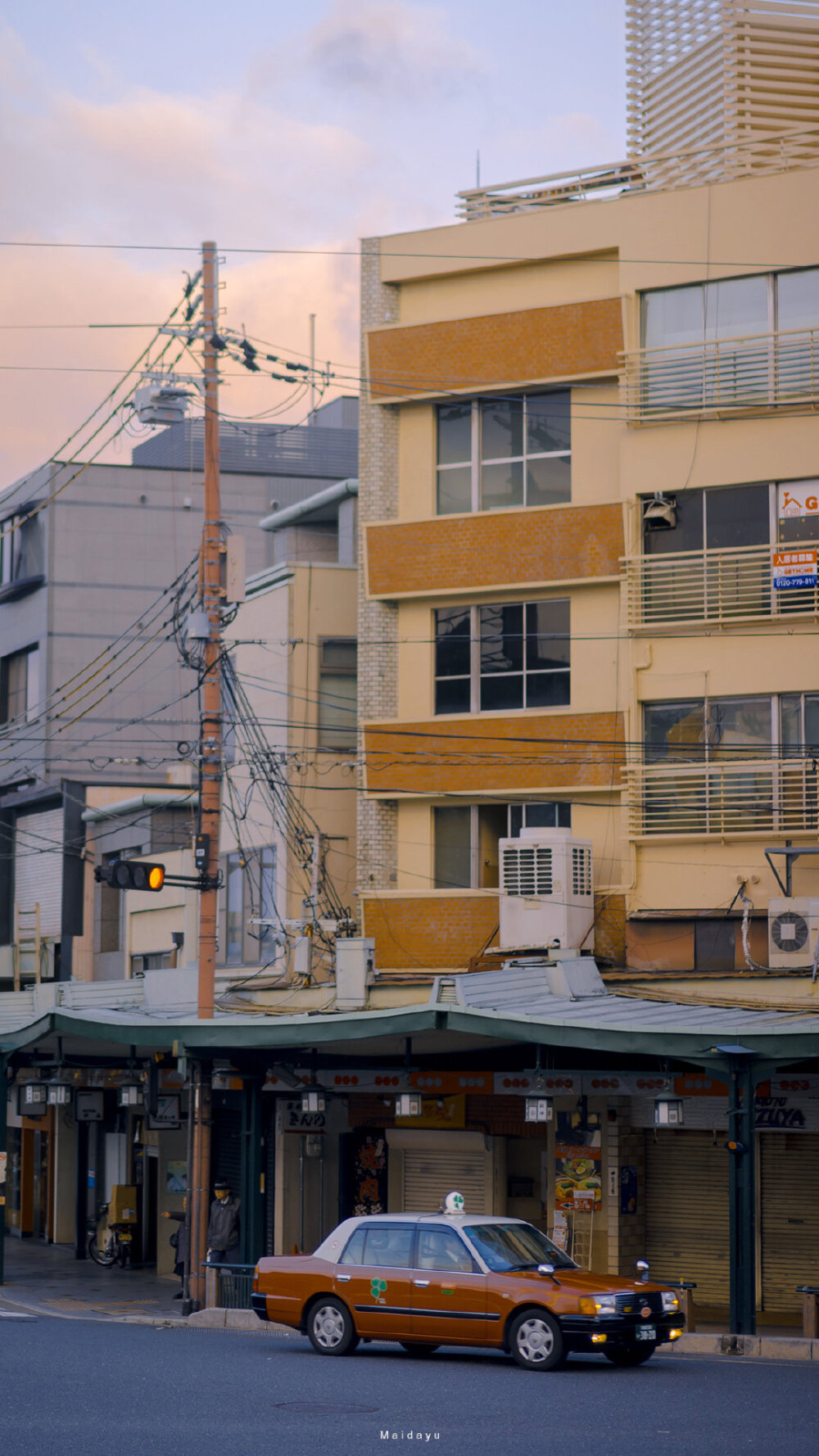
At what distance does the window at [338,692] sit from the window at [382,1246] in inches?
662

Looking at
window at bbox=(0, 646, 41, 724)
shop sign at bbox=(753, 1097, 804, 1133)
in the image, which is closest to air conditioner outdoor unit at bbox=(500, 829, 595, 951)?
shop sign at bbox=(753, 1097, 804, 1133)

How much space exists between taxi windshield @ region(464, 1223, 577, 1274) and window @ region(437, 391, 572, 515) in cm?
1506

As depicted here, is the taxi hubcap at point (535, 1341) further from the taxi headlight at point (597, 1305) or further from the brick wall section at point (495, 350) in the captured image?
the brick wall section at point (495, 350)

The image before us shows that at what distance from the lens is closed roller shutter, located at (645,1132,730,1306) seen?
85.6 feet

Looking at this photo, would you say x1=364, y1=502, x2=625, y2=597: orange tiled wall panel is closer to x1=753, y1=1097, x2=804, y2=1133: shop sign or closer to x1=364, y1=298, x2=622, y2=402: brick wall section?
x1=364, y1=298, x2=622, y2=402: brick wall section

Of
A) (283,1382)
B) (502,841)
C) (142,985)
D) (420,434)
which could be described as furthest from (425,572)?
(283,1382)

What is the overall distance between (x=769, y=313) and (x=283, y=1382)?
19350 millimetres

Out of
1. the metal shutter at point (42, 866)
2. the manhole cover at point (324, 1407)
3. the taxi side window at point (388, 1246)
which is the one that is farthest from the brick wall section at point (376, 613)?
the manhole cover at point (324, 1407)

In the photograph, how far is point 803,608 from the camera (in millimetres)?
28359

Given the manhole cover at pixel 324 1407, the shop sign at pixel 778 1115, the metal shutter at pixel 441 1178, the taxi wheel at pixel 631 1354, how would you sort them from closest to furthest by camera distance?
the manhole cover at pixel 324 1407 → the taxi wheel at pixel 631 1354 → the shop sign at pixel 778 1115 → the metal shutter at pixel 441 1178

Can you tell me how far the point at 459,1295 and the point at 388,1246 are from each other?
3.62 ft

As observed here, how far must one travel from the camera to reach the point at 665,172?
32.0 metres

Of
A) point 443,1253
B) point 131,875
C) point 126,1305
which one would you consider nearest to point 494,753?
point 131,875

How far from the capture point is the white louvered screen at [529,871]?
28.1m
